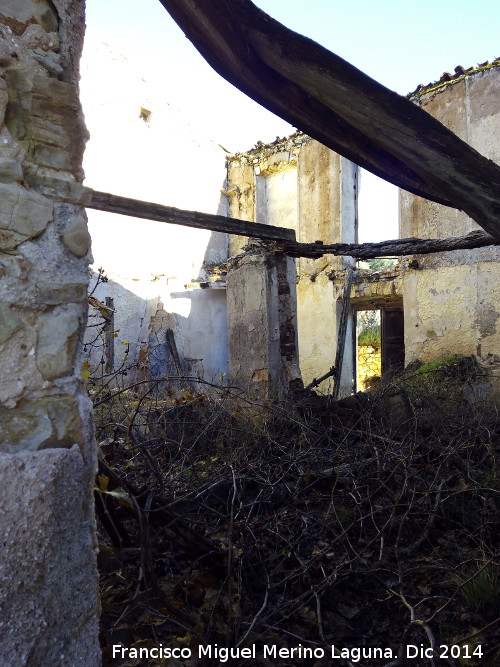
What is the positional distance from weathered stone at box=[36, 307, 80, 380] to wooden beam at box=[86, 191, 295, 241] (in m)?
3.23

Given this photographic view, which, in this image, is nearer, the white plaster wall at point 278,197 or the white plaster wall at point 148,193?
the white plaster wall at point 148,193

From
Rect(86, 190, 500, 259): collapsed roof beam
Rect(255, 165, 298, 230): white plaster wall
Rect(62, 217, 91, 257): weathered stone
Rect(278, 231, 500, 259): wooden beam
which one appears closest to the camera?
Rect(62, 217, 91, 257): weathered stone

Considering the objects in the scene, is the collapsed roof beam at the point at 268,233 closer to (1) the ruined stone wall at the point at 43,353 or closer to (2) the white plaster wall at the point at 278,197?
(1) the ruined stone wall at the point at 43,353

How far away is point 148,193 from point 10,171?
1159cm

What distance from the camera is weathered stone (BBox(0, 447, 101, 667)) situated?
1.22m

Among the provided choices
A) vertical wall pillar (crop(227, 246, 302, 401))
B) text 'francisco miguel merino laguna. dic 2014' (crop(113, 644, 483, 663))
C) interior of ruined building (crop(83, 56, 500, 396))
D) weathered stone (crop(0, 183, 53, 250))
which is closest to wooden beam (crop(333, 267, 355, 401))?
interior of ruined building (crop(83, 56, 500, 396))

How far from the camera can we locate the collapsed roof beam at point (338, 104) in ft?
4.94

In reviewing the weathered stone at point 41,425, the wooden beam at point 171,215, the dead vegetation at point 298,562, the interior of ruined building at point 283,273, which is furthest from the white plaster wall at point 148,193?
the weathered stone at point 41,425

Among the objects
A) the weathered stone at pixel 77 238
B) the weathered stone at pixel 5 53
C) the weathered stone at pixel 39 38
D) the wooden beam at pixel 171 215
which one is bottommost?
the weathered stone at pixel 77 238

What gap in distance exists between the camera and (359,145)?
1750mm

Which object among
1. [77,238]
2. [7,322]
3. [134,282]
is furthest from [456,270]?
[7,322]

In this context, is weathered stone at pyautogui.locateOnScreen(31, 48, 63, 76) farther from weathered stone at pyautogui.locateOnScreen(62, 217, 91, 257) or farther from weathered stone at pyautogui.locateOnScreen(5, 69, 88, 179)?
weathered stone at pyautogui.locateOnScreen(62, 217, 91, 257)

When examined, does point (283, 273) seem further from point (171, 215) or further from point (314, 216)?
point (314, 216)

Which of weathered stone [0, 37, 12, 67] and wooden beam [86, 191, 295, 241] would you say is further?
wooden beam [86, 191, 295, 241]
